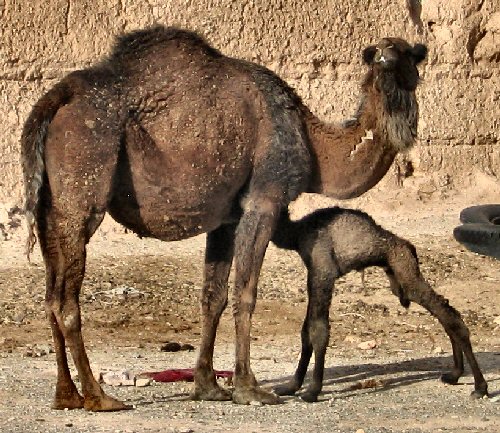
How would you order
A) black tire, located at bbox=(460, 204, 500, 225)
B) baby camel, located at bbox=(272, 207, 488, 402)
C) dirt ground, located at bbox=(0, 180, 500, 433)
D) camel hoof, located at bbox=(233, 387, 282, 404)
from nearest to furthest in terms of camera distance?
1. dirt ground, located at bbox=(0, 180, 500, 433)
2. camel hoof, located at bbox=(233, 387, 282, 404)
3. baby camel, located at bbox=(272, 207, 488, 402)
4. black tire, located at bbox=(460, 204, 500, 225)

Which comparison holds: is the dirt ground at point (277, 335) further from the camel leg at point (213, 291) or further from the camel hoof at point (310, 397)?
the camel leg at point (213, 291)

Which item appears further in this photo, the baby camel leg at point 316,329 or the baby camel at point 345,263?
the baby camel at point 345,263

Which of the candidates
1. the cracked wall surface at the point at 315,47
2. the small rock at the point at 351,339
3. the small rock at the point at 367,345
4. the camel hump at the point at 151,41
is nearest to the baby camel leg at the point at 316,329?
the camel hump at the point at 151,41

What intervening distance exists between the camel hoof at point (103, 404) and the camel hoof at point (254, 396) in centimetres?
86

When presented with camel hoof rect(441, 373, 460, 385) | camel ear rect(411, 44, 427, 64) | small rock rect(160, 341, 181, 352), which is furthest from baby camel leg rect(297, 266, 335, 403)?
small rock rect(160, 341, 181, 352)

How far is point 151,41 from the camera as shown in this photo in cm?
1078

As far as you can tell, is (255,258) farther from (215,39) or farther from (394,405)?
(215,39)

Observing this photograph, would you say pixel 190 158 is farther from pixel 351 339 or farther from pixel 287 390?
pixel 351 339

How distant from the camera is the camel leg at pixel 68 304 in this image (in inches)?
396

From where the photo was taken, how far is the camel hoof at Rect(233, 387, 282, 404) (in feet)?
34.4

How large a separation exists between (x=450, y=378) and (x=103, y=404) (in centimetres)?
264

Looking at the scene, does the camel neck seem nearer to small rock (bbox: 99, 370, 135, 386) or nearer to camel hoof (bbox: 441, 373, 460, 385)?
camel hoof (bbox: 441, 373, 460, 385)

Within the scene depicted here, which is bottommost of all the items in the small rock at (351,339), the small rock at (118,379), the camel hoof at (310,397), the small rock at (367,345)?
the small rock at (351,339)

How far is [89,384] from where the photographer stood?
1005 cm
